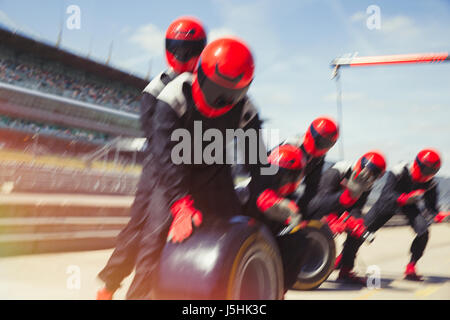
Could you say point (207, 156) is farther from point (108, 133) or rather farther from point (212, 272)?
point (108, 133)

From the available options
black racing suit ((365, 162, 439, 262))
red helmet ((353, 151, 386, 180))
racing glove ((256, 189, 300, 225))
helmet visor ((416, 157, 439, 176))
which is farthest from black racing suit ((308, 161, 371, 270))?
racing glove ((256, 189, 300, 225))

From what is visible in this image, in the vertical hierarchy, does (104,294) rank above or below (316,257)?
below

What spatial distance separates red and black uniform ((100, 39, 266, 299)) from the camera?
248 cm

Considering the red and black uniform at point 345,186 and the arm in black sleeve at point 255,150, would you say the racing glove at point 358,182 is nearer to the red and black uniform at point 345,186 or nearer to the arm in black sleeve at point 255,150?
the red and black uniform at point 345,186

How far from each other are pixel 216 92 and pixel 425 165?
419 centimetres

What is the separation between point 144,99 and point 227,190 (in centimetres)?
89

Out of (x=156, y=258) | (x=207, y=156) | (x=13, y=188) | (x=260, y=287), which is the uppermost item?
(x=13, y=188)

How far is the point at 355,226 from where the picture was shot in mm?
5609

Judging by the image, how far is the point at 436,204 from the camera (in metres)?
6.25

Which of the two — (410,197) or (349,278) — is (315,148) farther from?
(410,197)

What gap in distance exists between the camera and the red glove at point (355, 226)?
18.2 ft

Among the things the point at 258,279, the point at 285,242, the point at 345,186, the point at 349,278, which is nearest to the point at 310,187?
the point at 345,186

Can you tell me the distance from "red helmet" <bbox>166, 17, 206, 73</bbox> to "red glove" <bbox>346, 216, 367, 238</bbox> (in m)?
3.17

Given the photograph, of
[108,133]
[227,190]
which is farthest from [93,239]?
[108,133]
